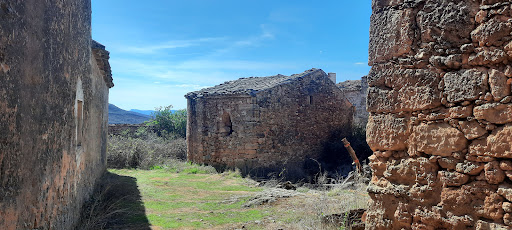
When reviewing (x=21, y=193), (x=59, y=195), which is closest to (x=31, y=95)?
(x=21, y=193)

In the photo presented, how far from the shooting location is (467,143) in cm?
283

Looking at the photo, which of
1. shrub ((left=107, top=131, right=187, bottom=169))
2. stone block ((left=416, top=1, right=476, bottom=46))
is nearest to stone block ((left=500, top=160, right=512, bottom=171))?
stone block ((left=416, top=1, right=476, bottom=46))

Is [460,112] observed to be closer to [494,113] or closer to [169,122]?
[494,113]

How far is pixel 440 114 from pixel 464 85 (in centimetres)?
30

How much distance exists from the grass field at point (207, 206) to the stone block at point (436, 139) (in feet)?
8.95

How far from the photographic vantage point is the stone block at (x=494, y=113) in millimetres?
2568

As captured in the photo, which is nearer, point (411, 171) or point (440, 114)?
point (440, 114)

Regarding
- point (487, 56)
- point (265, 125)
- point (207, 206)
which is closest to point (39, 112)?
point (487, 56)

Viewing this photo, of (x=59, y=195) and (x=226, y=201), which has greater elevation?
(x=59, y=195)

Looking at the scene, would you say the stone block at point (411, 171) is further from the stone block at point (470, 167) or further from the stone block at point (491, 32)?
the stone block at point (491, 32)

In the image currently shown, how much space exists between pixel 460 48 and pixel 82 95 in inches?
240

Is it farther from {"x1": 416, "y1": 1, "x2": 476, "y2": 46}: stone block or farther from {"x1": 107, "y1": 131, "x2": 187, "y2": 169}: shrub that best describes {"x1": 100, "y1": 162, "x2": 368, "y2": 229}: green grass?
{"x1": 107, "y1": 131, "x2": 187, "y2": 169}: shrub

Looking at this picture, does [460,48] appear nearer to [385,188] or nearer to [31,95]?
[385,188]

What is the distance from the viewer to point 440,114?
2973mm
